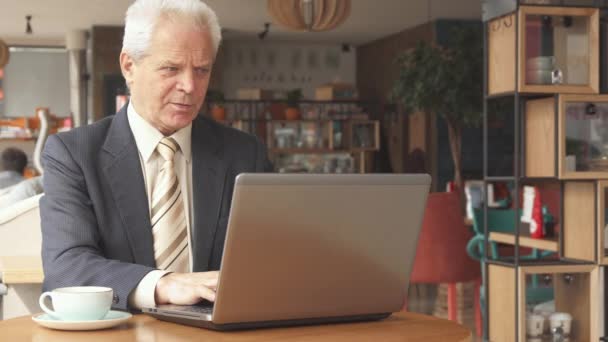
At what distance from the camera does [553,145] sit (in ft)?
15.7

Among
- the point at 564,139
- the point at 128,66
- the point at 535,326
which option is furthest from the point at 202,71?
the point at 535,326

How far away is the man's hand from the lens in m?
1.56

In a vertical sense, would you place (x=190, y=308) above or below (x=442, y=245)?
above

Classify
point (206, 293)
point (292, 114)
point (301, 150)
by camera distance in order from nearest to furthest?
point (206, 293)
point (301, 150)
point (292, 114)

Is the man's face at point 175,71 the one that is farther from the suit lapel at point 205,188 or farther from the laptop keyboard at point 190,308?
the laptop keyboard at point 190,308

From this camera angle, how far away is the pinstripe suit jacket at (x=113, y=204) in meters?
1.73

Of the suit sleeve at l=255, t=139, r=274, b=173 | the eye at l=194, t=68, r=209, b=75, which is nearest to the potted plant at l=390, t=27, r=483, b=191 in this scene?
the suit sleeve at l=255, t=139, r=274, b=173

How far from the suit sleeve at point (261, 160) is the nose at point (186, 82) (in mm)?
297

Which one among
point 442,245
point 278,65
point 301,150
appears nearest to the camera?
point 442,245

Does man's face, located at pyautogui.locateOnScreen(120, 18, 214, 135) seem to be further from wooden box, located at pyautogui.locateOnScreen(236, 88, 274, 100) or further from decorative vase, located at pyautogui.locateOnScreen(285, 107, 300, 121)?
wooden box, located at pyautogui.locateOnScreen(236, 88, 274, 100)

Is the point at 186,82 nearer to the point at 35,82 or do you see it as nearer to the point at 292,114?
the point at 292,114

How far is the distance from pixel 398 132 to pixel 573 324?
9014mm

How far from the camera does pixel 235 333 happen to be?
1457mm

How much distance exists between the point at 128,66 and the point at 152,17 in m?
0.14
